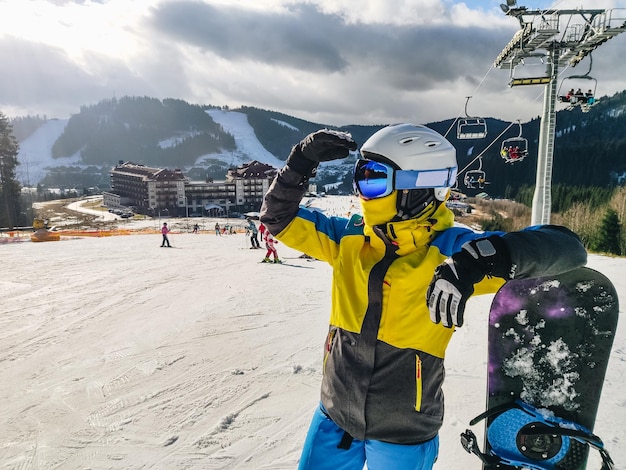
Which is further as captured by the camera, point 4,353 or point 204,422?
point 4,353

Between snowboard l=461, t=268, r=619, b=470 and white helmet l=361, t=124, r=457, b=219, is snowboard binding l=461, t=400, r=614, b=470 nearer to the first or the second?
snowboard l=461, t=268, r=619, b=470

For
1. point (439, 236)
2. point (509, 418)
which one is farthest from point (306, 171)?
point (509, 418)

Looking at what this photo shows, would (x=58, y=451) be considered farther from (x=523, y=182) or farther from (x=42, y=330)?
(x=523, y=182)

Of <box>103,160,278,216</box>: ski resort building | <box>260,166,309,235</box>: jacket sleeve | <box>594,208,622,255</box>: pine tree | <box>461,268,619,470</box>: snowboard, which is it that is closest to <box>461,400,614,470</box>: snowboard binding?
<box>461,268,619,470</box>: snowboard

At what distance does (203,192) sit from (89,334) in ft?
241

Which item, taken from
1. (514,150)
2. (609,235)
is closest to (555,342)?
(514,150)

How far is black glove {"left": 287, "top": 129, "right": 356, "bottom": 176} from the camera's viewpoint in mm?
2004

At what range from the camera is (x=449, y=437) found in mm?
3258

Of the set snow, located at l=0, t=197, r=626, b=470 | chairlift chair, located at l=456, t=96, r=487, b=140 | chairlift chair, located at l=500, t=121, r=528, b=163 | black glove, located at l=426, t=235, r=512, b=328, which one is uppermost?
chairlift chair, located at l=456, t=96, r=487, b=140

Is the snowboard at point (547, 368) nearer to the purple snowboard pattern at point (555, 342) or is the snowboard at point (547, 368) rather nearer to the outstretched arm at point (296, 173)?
the purple snowboard pattern at point (555, 342)

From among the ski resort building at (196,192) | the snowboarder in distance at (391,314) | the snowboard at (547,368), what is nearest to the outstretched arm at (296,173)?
the snowboarder in distance at (391,314)

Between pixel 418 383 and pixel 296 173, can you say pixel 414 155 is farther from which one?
pixel 418 383

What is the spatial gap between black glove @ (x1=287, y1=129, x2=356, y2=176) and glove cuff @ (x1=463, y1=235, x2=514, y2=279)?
34.5 inches

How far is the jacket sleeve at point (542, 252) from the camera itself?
4.59 ft
